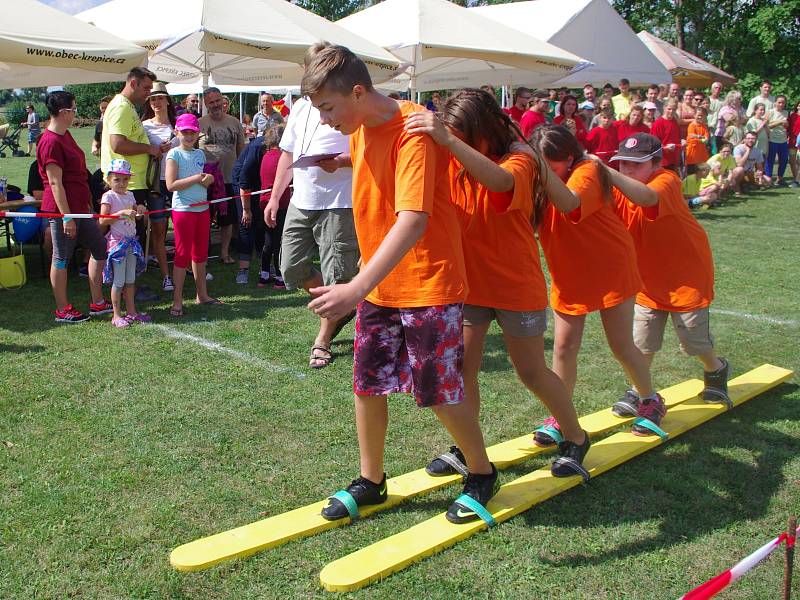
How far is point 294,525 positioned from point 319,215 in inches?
103

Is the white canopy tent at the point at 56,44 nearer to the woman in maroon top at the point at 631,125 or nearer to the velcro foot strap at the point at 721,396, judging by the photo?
the velcro foot strap at the point at 721,396

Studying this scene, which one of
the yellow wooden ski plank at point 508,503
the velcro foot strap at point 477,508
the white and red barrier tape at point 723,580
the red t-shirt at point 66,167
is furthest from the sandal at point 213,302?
the white and red barrier tape at point 723,580

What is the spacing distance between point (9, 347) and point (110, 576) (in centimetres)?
362

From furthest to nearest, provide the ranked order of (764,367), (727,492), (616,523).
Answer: (764,367) → (727,492) → (616,523)

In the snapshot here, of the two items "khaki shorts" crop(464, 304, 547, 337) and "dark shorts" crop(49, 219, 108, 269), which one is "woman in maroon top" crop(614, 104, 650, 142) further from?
"khaki shorts" crop(464, 304, 547, 337)

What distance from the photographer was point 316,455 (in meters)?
4.10

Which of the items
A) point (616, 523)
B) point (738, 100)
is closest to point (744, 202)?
point (738, 100)

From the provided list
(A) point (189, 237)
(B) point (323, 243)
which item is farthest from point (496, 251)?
(A) point (189, 237)

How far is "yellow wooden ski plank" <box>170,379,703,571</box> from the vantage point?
3096 mm

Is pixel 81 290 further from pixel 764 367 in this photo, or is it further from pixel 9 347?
pixel 764 367

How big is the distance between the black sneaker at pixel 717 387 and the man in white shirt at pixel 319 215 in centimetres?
242

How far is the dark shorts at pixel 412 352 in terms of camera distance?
3.03m

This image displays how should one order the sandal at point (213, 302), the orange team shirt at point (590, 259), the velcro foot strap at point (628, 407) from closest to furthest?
the orange team shirt at point (590, 259) < the velcro foot strap at point (628, 407) < the sandal at point (213, 302)

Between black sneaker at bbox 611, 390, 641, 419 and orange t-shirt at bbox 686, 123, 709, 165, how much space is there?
11.2m
